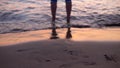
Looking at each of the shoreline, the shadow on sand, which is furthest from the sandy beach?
the shoreline

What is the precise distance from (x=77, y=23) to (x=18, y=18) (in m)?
1.56

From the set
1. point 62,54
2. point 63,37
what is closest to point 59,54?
point 62,54

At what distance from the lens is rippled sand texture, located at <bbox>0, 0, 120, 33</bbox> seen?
15.7ft

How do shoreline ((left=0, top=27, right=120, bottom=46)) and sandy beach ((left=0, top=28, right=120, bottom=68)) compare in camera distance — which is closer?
sandy beach ((left=0, top=28, right=120, bottom=68))

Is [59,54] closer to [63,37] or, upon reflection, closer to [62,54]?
[62,54]

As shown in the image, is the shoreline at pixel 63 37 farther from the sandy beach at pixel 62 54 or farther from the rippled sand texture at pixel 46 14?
the rippled sand texture at pixel 46 14

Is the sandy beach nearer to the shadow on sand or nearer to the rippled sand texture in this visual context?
the shadow on sand

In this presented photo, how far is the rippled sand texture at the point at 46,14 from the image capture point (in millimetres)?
4789

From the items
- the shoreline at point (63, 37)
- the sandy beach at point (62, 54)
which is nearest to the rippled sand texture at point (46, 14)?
the shoreline at point (63, 37)

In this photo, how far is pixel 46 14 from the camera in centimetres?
543

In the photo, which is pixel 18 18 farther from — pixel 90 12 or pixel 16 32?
pixel 90 12

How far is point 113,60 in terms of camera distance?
238cm

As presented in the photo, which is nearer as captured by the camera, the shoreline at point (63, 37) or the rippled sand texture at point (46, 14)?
the shoreline at point (63, 37)

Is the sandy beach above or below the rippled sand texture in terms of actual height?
below
